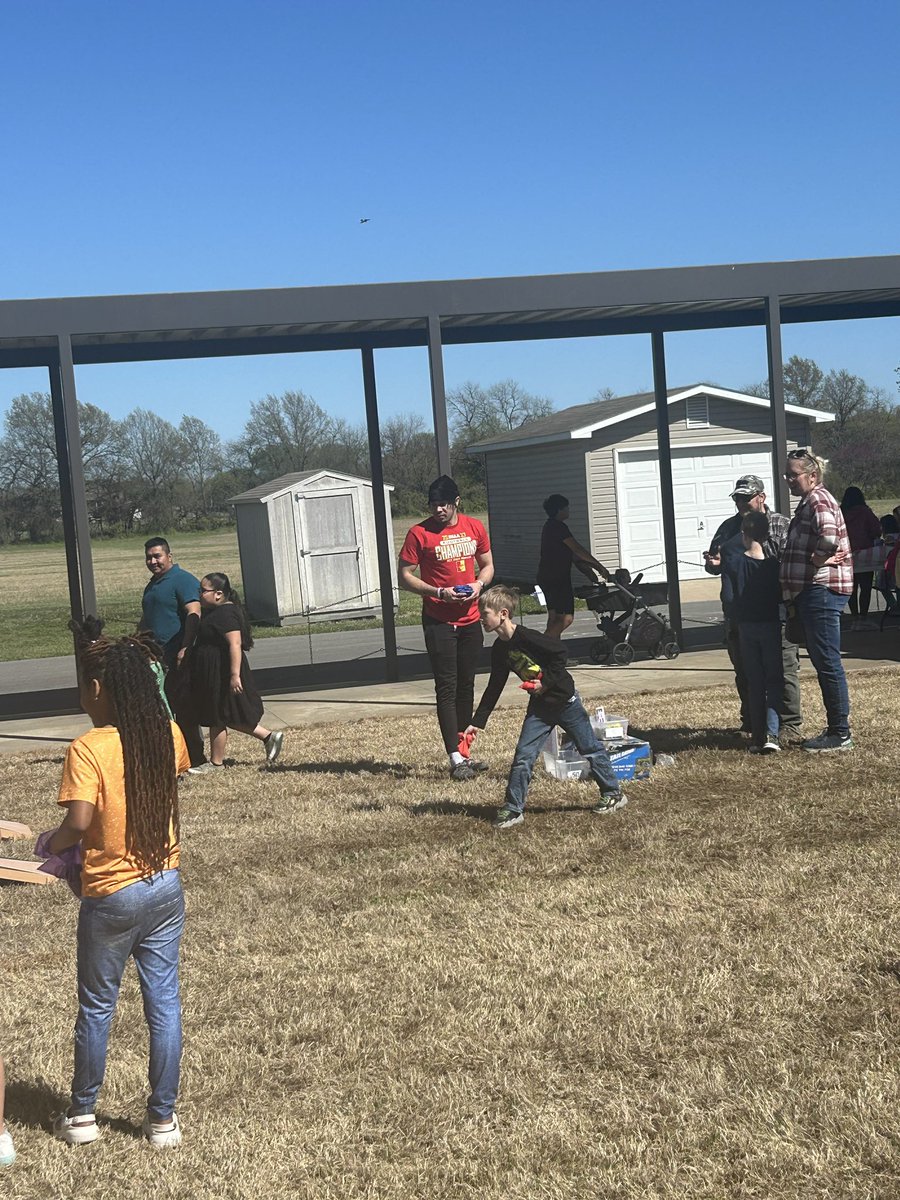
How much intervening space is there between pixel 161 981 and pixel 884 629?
1251cm

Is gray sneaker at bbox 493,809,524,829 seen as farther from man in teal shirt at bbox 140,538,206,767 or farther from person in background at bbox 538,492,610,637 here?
person in background at bbox 538,492,610,637

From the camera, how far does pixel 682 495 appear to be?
24469mm

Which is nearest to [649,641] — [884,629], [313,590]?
[884,629]

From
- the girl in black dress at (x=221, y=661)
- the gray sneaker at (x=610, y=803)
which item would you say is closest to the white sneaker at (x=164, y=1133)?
the gray sneaker at (x=610, y=803)

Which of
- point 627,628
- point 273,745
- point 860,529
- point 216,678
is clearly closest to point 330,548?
point 627,628

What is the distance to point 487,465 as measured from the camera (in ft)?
90.3

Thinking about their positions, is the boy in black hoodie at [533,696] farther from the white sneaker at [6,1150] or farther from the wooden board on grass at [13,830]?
the white sneaker at [6,1150]

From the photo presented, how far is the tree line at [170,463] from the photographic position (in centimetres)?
1557

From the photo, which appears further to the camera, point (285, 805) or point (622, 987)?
point (285, 805)

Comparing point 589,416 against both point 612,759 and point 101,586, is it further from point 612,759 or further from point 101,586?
point 612,759

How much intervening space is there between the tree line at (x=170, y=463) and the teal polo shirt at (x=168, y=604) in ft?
17.9

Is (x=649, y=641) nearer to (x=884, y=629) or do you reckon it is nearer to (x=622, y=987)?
(x=884, y=629)

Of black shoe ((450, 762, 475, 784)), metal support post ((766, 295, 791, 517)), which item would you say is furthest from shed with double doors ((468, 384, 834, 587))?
black shoe ((450, 762, 475, 784))

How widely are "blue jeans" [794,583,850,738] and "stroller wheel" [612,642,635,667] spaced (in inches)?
198
